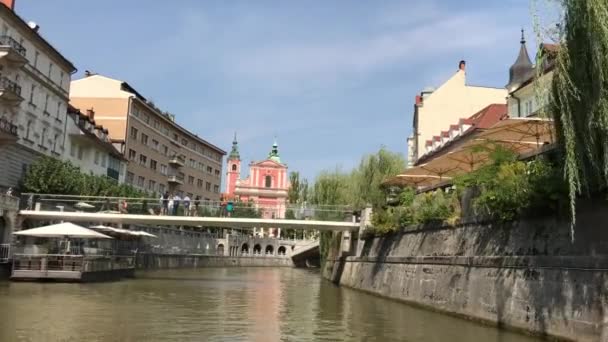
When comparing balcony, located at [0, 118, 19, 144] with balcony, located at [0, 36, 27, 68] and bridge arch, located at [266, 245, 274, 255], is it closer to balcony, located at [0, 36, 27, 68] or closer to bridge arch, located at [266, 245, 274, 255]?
balcony, located at [0, 36, 27, 68]

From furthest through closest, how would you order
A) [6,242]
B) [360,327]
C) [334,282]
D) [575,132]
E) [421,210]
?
[334,282]
[6,242]
[421,210]
[360,327]
[575,132]

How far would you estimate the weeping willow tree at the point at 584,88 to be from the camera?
11.9 meters

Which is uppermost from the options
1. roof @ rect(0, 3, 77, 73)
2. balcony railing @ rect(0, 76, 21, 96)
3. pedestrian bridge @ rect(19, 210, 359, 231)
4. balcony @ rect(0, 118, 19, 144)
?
roof @ rect(0, 3, 77, 73)

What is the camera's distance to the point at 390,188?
35562 mm

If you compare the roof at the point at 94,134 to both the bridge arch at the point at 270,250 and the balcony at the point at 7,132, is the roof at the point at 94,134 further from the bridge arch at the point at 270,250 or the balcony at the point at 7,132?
the bridge arch at the point at 270,250

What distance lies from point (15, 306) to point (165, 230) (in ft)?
157

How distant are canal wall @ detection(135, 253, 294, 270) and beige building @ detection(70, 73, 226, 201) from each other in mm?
11800

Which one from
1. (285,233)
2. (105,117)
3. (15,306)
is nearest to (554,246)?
(15,306)

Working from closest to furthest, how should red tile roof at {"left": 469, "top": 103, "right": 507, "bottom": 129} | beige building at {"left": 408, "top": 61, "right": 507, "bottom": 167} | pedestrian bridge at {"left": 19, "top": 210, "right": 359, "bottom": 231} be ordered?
pedestrian bridge at {"left": 19, "top": 210, "right": 359, "bottom": 231} → red tile roof at {"left": 469, "top": 103, "right": 507, "bottom": 129} → beige building at {"left": 408, "top": 61, "right": 507, "bottom": 167}

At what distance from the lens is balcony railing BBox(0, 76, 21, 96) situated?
40625mm

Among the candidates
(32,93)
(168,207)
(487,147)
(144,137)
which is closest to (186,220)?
(168,207)

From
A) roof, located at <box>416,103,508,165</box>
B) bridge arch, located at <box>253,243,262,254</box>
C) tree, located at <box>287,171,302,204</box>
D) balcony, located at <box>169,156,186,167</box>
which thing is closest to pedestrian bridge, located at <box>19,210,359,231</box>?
roof, located at <box>416,103,508,165</box>

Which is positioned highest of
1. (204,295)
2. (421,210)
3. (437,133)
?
(437,133)

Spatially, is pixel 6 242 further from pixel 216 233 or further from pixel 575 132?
pixel 216 233
